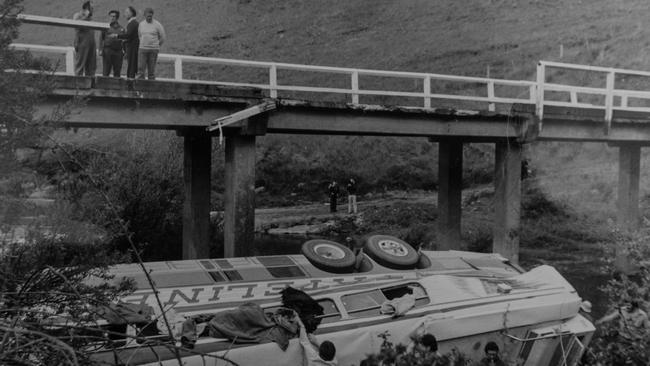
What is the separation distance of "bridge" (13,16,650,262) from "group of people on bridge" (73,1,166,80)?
26.2 inches

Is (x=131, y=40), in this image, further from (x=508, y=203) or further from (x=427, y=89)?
(x=508, y=203)

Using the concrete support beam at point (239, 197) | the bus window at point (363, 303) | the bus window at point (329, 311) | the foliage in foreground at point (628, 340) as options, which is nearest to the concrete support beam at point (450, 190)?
the concrete support beam at point (239, 197)

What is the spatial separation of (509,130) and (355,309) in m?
12.4

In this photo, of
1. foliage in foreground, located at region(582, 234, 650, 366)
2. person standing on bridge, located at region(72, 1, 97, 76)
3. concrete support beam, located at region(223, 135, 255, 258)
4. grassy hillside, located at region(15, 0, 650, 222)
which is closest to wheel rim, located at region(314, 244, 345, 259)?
concrete support beam, located at region(223, 135, 255, 258)

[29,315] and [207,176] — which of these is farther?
[207,176]

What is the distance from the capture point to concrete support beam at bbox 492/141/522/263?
75.9 feet

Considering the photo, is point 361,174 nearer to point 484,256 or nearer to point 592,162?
point 592,162

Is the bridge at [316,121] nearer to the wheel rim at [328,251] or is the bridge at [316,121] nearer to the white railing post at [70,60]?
the white railing post at [70,60]

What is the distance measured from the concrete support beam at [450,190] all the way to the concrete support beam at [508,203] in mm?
1414

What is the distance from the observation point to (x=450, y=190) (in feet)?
80.8

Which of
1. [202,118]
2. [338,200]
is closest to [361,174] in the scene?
[338,200]

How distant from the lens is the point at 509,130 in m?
22.8

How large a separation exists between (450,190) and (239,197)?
8.77m

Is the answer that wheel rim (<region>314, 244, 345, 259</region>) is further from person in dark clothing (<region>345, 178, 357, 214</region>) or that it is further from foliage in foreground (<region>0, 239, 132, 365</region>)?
person in dark clothing (<region>345, 178, 357, 214</region>)
